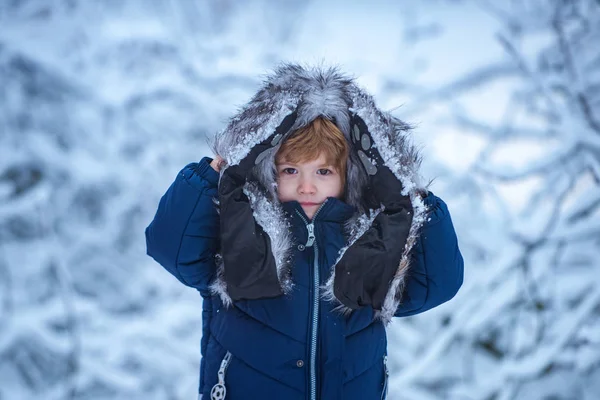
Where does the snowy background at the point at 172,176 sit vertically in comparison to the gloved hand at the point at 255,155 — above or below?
above

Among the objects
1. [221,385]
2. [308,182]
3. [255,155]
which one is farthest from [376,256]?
[221,385]

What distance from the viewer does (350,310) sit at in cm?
143

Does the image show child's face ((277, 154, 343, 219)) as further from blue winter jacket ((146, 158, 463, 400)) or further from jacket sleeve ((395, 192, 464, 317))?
jacket sleeve ((395, 192, 464, 317))

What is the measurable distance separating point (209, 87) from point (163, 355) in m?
2.22

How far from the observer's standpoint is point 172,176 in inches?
179

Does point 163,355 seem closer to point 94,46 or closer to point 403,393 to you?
point 403,393

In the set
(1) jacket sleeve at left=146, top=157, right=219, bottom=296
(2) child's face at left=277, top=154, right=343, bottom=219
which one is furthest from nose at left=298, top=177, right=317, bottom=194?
(1) jacket sleeve at left=146, top=157, right=219, bottom=296

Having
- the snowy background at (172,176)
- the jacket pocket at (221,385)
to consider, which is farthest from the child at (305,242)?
the snowy background at (172,176)

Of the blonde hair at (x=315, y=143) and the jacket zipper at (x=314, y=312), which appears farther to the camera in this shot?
the blonde hair at (x=315, y=143)

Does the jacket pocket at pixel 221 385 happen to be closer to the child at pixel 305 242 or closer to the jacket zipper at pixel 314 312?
the child at pixel 305 242

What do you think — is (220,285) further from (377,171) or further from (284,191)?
(377,171)

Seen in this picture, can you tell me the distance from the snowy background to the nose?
1127 millimetres

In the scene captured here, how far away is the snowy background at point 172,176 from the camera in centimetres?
260

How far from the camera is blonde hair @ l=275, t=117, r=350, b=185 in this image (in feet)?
4.89
